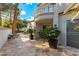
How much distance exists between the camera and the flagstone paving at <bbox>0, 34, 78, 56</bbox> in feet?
14.3

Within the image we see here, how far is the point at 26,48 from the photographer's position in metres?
4.44

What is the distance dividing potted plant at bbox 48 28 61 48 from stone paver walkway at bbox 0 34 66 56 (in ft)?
0.43

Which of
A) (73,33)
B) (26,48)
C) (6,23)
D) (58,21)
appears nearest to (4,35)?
(6,23)

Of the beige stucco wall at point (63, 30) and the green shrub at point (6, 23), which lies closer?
the green shrub at point (6, 23)

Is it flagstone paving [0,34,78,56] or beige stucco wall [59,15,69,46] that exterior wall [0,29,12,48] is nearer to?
flagstone paving [0,34,78,56]

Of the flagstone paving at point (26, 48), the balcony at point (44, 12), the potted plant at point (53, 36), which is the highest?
the balcony at point (44, 12)

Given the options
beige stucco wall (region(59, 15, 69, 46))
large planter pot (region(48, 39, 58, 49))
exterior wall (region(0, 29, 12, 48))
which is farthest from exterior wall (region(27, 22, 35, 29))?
beige stucco wall (region(59, 15, 69, 46))

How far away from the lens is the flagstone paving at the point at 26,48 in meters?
Answer: 4.36

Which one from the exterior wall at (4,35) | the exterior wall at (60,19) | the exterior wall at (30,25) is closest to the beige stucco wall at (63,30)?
the exterior wall at (60,19)

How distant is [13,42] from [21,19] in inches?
24.8

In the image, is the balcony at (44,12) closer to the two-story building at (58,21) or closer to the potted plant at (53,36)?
the two-story building at (58,21)

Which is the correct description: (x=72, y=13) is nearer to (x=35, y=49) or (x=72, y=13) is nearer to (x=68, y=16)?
(x=68, y=16)

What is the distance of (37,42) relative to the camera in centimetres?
447

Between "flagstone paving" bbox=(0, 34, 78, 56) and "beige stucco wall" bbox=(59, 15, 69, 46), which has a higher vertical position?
"beige stucco wall" bbox=(59, 15, 69, 46)
